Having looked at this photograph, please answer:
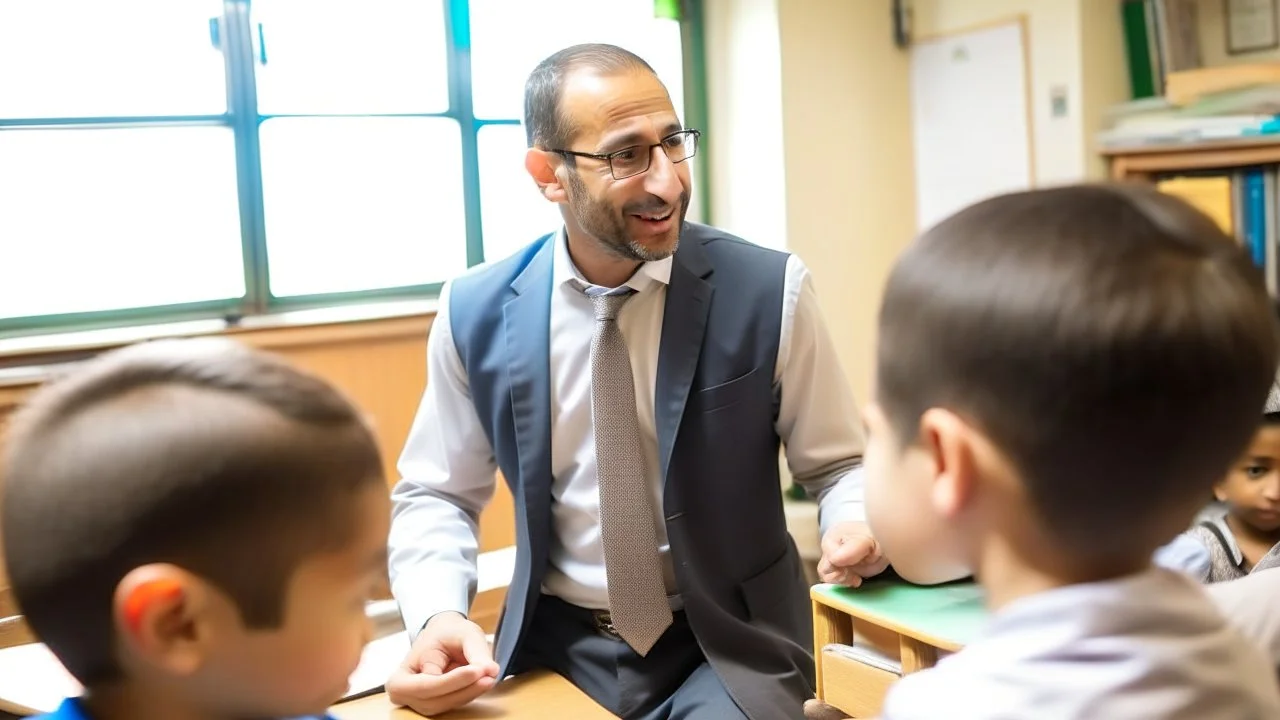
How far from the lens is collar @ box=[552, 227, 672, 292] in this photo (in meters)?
1.73

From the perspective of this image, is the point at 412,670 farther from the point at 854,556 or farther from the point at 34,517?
the point at 34,517

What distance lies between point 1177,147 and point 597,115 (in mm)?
2246

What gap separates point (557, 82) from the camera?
192 centimetres

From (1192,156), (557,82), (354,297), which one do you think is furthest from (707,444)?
(1192,156)

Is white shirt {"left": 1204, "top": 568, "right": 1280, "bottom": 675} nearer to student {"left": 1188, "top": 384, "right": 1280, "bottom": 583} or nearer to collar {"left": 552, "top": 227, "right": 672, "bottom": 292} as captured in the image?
student {"left": 1188, "top": 384, "right": 1280, "bottom": 583}

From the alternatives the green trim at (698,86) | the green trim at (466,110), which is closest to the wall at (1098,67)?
the green trim at (698,86)

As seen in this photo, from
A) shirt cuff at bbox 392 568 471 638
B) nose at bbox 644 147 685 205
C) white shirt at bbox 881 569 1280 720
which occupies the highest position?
nose at bbox 644 147 685 205

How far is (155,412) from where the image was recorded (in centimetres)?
71

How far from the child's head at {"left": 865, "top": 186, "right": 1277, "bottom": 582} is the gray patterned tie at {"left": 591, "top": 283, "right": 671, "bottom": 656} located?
935 mm

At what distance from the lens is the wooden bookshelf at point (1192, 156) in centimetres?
319

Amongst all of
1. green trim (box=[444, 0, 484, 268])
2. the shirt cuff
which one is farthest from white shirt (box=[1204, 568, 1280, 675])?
green trim (box=[444, 0, 484, 268])

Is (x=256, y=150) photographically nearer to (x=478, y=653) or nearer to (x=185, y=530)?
(x=478, y=653)

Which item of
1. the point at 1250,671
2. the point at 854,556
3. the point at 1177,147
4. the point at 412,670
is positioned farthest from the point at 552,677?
the point at 1177,147

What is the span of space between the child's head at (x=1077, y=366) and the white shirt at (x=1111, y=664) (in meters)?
0.05
